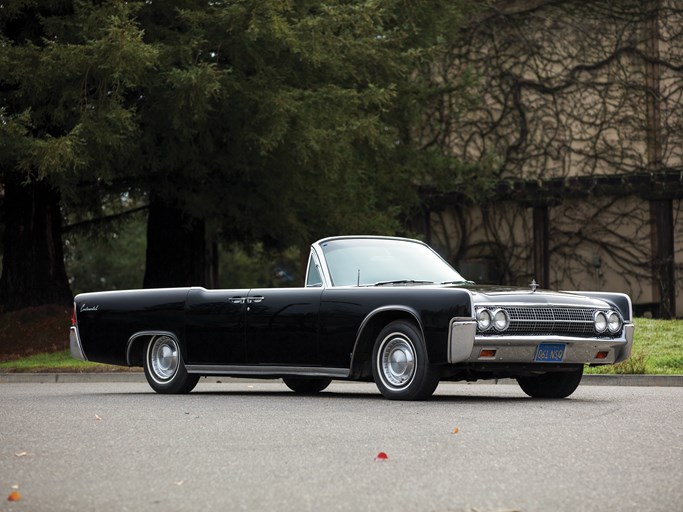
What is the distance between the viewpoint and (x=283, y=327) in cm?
1255

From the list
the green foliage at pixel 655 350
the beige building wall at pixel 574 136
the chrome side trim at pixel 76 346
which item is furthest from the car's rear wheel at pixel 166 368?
the beige building wall at pixel 574 136

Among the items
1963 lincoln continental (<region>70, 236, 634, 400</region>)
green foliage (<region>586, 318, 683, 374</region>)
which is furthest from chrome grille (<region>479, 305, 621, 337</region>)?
green foliage (<region>586, 318, 683, 374</region>)

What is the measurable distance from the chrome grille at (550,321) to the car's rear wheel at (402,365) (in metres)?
Answer: 0.68

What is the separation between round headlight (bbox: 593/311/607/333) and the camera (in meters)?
11.9

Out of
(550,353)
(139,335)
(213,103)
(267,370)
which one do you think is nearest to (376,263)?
(267,370)

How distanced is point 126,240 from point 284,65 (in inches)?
1415

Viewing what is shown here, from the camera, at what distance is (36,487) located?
265 inches

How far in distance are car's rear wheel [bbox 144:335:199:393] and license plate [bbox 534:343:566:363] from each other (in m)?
3.93

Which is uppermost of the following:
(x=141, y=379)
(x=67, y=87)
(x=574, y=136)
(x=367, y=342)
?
(x=574, y=136)

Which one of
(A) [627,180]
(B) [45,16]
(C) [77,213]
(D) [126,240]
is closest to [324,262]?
(B) [45,16]

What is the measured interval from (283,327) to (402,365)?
142 cm

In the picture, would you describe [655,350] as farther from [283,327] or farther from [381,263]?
[283,327]

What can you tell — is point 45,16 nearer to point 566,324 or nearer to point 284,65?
point 284,65

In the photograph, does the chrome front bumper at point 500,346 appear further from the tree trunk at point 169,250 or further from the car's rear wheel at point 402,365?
the tree trunk at point 169,250
